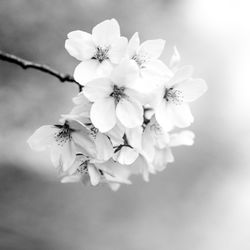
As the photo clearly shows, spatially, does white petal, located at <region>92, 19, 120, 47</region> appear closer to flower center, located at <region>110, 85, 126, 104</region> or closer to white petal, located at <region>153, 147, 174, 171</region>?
flower center, located at <region>110, 85, 126, 104</region>

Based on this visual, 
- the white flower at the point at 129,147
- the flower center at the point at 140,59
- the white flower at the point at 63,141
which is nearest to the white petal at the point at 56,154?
the white flower at the point at 63,141

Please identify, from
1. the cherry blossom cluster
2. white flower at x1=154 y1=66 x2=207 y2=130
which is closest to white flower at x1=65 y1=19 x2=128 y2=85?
the cherry blossom cluster

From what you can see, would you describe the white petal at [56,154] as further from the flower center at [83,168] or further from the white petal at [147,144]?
the white petal at [147,144]

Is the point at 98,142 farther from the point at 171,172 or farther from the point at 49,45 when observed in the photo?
the point at 171,172

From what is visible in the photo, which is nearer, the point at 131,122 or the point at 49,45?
the point at 131,122

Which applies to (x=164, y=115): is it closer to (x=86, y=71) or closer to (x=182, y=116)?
(x=182, y=116)

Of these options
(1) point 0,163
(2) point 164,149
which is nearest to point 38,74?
(1) point 0,163

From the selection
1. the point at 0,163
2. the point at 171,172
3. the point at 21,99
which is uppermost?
the point at 171,172

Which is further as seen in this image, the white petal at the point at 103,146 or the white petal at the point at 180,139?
the white petal at the point at 180,139
